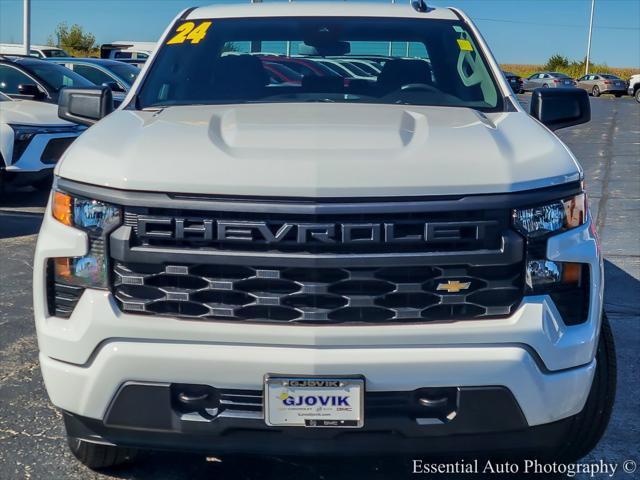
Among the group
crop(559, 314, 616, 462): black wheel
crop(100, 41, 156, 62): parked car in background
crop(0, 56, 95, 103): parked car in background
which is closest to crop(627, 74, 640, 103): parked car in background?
crop(100, 41, 156, 62): parked car in background

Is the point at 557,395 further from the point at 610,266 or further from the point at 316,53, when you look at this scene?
the point at 610,266

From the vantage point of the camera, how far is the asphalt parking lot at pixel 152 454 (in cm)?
315

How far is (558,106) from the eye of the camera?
12.6 feet

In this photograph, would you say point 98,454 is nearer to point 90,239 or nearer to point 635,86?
point 90,239

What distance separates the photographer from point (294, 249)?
8.00ft

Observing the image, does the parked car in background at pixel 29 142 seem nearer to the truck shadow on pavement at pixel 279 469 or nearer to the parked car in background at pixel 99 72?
the parked car in background at pixel 99 72

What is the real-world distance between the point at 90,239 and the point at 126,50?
1216 inches

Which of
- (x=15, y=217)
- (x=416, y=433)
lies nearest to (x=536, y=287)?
(x=416, y=433)

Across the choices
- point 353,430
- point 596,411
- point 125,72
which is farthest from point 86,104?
point 125,72

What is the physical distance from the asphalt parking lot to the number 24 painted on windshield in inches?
71.6

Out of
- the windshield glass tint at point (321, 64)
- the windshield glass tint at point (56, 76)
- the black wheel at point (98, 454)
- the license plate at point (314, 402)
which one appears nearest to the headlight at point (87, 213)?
the license plate at point (314, 402)

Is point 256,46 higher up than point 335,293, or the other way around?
point 256,46

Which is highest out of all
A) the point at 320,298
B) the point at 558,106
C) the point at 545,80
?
the point at 558,106

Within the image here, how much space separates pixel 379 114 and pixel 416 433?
4.43 feet
